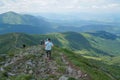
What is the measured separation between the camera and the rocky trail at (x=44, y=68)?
45938 millimetres

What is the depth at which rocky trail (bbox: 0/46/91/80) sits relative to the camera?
151 ft

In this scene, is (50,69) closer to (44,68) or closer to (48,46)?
(44,68)

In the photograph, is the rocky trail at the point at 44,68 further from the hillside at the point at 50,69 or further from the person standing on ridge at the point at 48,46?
the person standing on ridge at the point at 48,46

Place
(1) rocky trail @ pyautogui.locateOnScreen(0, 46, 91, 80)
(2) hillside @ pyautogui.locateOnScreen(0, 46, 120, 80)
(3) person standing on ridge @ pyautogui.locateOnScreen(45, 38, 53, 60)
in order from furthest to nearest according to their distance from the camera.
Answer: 1. (3) person standing on ridge @ pyautogui.locateOnScreen(45, 38, 53, 60)
2. (1) rocky trail @ pyautogui.locateOnScreen(0, 46, 91, 80)
3. (2) hillside @ pyautogui.locateOnScreen(0, 46, 120, 80)

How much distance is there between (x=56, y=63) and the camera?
2083 inches

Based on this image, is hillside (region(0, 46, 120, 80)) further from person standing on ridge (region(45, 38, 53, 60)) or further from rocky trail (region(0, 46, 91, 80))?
person standing on ridge (region(45, 38, 53, 60))

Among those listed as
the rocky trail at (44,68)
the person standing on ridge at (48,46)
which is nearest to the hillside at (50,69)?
the rocky trail at (44,68)

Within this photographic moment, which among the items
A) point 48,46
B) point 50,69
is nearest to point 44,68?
point 50,69

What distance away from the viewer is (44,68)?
5131 cm

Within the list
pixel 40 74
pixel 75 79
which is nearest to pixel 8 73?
pixel 40 74

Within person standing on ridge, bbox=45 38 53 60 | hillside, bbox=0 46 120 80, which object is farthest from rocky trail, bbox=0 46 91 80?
person standing on ridge, bbox=45 38 53 60

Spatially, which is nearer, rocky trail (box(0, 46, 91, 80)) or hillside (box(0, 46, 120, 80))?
hillside (box(0, 46, 120, 80))

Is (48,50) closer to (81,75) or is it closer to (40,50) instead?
(40,50)

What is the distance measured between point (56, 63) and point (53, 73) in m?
5.29
